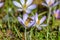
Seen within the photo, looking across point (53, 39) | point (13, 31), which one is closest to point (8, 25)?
point (13, 31)

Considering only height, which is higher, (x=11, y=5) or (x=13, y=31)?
(x=11, y=5)

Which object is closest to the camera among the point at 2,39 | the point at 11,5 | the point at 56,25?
the point at 2,39

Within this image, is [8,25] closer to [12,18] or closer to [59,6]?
[12,18]

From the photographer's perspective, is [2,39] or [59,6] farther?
[59,6]

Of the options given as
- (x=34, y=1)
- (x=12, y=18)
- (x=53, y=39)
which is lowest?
(x=53, y=39)

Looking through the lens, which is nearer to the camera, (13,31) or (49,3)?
(49,3)

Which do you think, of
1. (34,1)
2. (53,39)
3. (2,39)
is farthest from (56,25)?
(2,39)

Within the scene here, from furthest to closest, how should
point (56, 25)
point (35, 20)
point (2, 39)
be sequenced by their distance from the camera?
point (56, 25) < point (2, 39) < point (35, 20)

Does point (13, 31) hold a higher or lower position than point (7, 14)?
lower

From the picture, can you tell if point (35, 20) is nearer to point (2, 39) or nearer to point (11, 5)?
point (2, 39)
